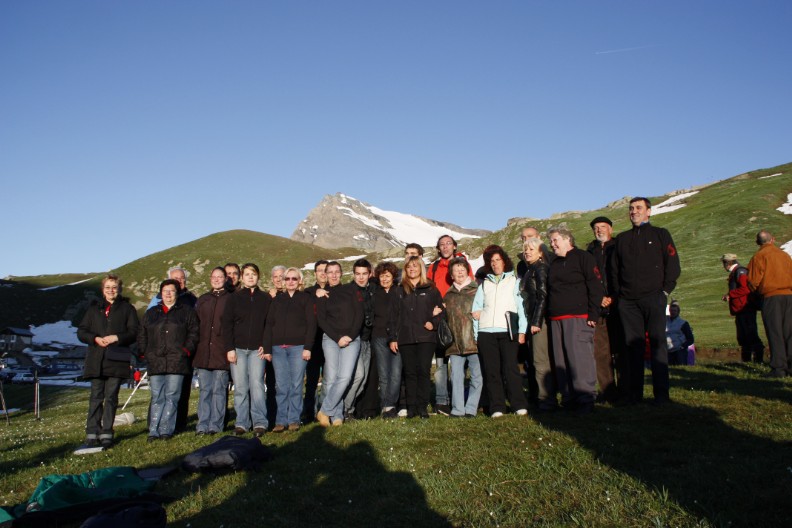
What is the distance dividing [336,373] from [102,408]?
158 inches

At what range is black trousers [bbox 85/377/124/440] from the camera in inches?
378

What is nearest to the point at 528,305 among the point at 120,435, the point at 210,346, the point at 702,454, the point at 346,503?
the point at 702,454

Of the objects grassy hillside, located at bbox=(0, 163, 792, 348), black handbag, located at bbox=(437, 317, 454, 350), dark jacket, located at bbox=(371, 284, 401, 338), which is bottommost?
black handbag, located at bbox=(437, 317, 454, 350)

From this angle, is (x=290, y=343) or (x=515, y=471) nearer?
(x=515, y=471)

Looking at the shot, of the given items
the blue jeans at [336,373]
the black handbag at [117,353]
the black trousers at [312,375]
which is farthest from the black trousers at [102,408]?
the blue jeans at [336,373]

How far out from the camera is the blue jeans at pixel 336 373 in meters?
9.91

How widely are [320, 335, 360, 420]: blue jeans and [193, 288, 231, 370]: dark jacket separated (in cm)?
186

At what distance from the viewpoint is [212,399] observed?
1037 cm

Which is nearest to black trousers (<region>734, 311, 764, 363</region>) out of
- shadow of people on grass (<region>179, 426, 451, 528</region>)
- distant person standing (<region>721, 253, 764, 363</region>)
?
distant person standing (<region>721, 253, 764, 363</region>)

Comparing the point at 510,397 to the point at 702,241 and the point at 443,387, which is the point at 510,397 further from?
the point at 702,241

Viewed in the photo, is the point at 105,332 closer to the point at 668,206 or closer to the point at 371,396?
the point at 371,396

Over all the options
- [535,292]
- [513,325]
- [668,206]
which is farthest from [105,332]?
[668,206]

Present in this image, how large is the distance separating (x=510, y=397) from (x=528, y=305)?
1496mm

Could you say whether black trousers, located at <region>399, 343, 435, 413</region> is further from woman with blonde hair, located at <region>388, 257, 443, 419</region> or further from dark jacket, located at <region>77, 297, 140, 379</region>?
dark jacket, located at <region>77, 297, 140, 379</region>
